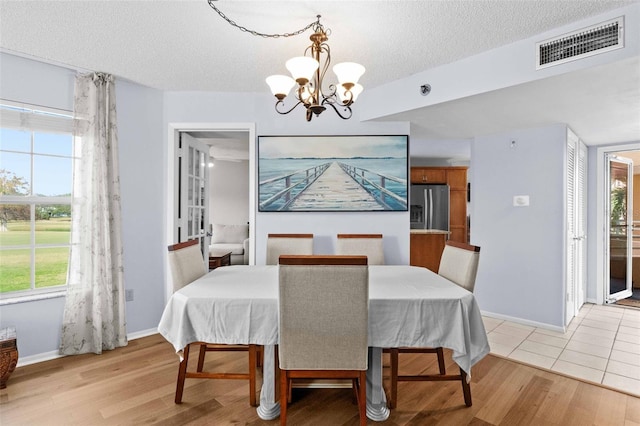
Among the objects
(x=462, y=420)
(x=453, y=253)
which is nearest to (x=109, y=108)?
(x=453, y=253)

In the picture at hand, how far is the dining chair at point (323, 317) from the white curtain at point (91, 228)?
2.08 meters

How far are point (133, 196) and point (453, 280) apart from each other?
9.82 ft

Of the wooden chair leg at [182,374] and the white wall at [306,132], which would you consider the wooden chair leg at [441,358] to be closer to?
the white wall at [306,132]

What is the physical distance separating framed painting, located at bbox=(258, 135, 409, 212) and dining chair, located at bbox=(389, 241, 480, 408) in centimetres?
105

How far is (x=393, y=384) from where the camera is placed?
1971 millimetres

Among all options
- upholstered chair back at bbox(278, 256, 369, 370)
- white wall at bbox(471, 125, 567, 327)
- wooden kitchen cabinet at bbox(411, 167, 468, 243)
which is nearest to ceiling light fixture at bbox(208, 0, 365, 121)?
upholstered chair back at bbox(278, 256, 369, 370)

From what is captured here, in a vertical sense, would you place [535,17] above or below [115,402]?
above

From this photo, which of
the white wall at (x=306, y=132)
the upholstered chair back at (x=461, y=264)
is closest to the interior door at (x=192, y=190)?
the white wall at (x=306, y=132)

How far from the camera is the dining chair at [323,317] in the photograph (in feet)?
5.07

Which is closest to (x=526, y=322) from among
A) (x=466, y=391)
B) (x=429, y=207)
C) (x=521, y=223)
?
(x=521, y=223)

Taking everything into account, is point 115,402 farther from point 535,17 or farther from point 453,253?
point 535,17

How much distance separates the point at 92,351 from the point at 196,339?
166 centimetres

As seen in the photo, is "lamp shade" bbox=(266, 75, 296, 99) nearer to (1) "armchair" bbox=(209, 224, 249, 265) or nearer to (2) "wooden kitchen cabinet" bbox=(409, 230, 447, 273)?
(2) "wooden kitchen cabinet" bbox=(409, 230, 447, 273)

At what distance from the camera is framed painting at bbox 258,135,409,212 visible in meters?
3.31
